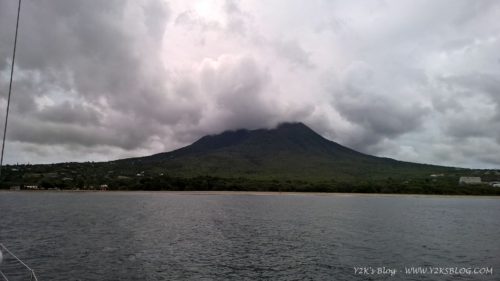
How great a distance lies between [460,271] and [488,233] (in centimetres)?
3178

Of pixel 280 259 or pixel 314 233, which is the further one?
pixel 314 233

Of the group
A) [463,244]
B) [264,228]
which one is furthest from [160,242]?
[463,244]

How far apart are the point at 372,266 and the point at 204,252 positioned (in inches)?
604

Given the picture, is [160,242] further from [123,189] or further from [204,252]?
[123,189]

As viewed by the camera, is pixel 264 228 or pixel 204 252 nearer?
pixel 204 252

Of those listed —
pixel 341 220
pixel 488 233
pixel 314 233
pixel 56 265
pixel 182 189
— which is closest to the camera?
pixel 56 265

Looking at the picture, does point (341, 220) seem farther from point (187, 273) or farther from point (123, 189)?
point (123, 189)

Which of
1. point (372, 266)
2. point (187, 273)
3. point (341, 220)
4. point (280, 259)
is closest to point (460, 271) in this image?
point (372, 266)

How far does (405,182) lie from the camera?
196125 millimetres

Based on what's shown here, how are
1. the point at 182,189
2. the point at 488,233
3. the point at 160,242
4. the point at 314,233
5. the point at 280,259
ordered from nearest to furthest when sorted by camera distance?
the point at 280,259
the point at 160,242
the point at 314,233
the point at 488,233
the point at 182,189

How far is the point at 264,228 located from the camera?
6144 cm

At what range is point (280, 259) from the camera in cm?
3841

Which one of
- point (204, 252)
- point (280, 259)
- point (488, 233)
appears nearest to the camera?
point (280, 259)

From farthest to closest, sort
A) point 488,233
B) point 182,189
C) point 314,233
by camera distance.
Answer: point 182,189, point 488,233, point 314,233
